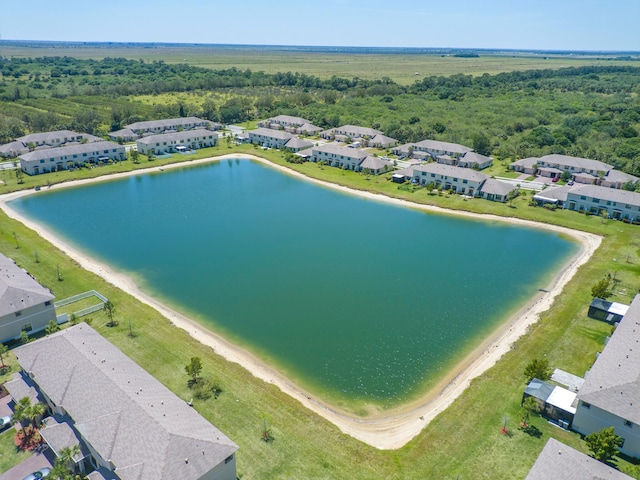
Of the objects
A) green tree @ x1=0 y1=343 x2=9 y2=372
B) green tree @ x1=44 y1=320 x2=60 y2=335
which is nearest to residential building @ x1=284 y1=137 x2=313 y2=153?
Result: green tree @ x1=44 y1=320 x2=60 y2=335

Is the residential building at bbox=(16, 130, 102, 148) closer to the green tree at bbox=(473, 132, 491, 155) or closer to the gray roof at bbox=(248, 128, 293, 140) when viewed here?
the gray roof at bbox=(248, 128, 293, 140)

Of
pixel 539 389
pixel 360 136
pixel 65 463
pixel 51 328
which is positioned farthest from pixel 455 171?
pixel 65 463

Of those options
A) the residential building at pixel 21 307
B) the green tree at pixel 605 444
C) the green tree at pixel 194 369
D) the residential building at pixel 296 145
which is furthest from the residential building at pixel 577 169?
the residential building at pixel 21 307

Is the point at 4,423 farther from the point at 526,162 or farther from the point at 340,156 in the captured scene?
the point at 526,162

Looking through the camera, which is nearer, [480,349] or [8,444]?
[8,444]

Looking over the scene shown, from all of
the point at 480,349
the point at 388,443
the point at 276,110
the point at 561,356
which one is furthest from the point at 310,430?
the point at 276,110

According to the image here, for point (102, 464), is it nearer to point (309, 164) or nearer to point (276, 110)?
point (309, 164)
